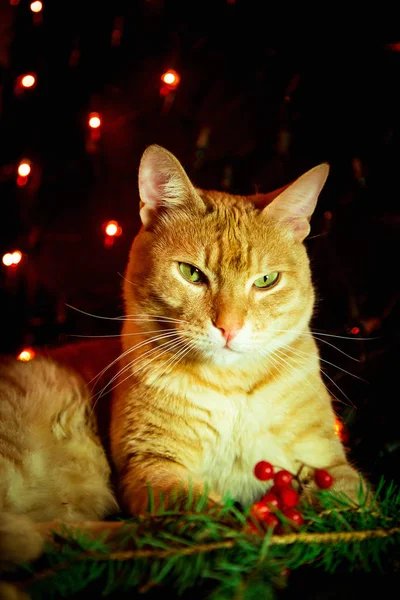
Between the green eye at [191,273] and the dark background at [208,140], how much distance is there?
0.59 m

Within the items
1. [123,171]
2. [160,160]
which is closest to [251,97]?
[123,171]

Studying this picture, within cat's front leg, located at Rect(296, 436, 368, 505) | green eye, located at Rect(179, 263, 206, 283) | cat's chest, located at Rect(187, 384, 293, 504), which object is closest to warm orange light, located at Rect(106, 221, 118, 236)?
green eye, located at Rect(179, 263, 206, 283)

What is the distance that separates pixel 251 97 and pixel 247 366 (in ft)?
4.02

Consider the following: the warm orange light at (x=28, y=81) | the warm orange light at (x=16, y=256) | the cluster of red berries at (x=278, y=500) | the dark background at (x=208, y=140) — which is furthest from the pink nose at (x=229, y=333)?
the warm orange light at (x=28, y=81)

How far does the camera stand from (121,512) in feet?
4.63

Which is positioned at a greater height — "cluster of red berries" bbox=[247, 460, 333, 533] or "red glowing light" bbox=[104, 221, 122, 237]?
"red glowing light" bbox=[104, 221, 122, 237]

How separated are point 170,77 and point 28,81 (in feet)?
1.78

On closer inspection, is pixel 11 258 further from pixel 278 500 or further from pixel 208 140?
pixel 278 500

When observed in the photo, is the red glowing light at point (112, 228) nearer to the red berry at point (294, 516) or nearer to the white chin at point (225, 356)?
the white chin at point (225, 356)

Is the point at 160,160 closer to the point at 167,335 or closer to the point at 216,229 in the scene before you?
the point at 216,229

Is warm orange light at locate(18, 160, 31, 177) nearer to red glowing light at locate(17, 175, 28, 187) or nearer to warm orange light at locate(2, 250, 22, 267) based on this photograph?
red glowing light at locate(17, 175, 28, 187)

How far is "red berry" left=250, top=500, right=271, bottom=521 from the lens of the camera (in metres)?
0.96

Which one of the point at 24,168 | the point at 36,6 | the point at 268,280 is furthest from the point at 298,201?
the point at 36,6

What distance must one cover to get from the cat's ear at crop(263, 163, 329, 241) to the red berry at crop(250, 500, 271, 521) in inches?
32.6
